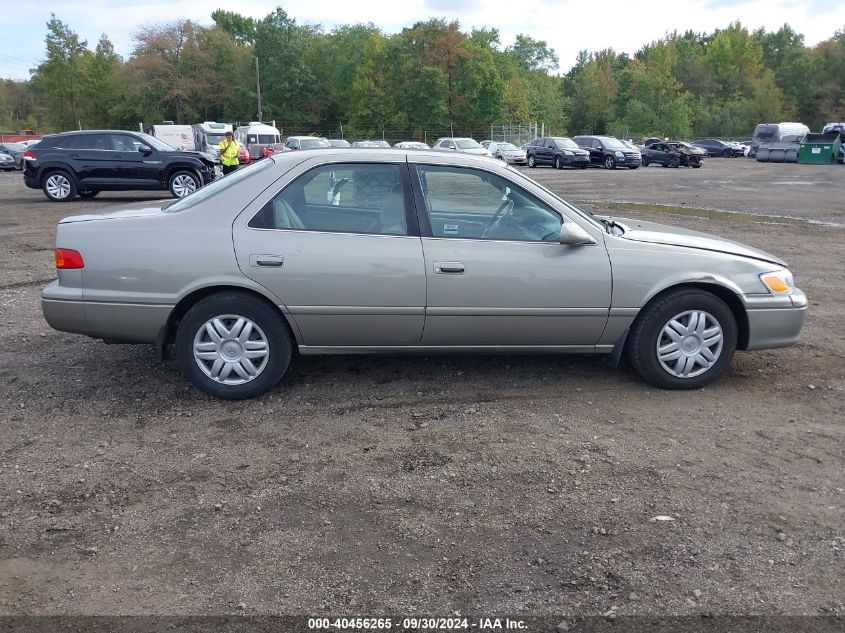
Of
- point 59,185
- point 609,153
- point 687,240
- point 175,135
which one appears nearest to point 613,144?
point 609,153

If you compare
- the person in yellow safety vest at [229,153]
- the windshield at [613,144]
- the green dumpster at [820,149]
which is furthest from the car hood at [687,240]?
the green dumpster at [820,149]

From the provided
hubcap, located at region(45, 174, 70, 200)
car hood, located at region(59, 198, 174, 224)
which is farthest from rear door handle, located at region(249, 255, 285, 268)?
hubcap, located at region(45, 174, 70, 200)

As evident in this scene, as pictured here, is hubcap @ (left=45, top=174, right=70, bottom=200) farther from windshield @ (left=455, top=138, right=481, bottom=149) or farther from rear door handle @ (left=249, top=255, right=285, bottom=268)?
windshield @ (left=455, top=138, right=481, bottom=149)

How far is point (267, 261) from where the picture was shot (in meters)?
4.74

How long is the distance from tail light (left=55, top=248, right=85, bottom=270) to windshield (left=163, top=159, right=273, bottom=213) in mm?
633

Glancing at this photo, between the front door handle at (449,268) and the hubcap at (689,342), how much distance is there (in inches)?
56.7

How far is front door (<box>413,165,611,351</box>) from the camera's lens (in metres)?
4.84

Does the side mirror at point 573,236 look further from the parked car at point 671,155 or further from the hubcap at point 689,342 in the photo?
the parked car at point 671,155

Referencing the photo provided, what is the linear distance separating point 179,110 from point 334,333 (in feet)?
266

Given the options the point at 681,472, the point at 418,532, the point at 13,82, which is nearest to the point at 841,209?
the point at 681,472

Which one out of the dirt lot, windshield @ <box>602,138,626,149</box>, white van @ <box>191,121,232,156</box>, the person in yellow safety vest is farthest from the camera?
white van @ <box>191,121,232,156</box>

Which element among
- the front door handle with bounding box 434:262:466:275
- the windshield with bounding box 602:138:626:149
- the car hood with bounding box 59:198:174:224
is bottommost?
the front door handle with bounding box 434:262:466:275

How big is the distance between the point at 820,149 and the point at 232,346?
41535 millimetres

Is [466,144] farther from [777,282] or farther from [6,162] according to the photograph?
[777,282]
